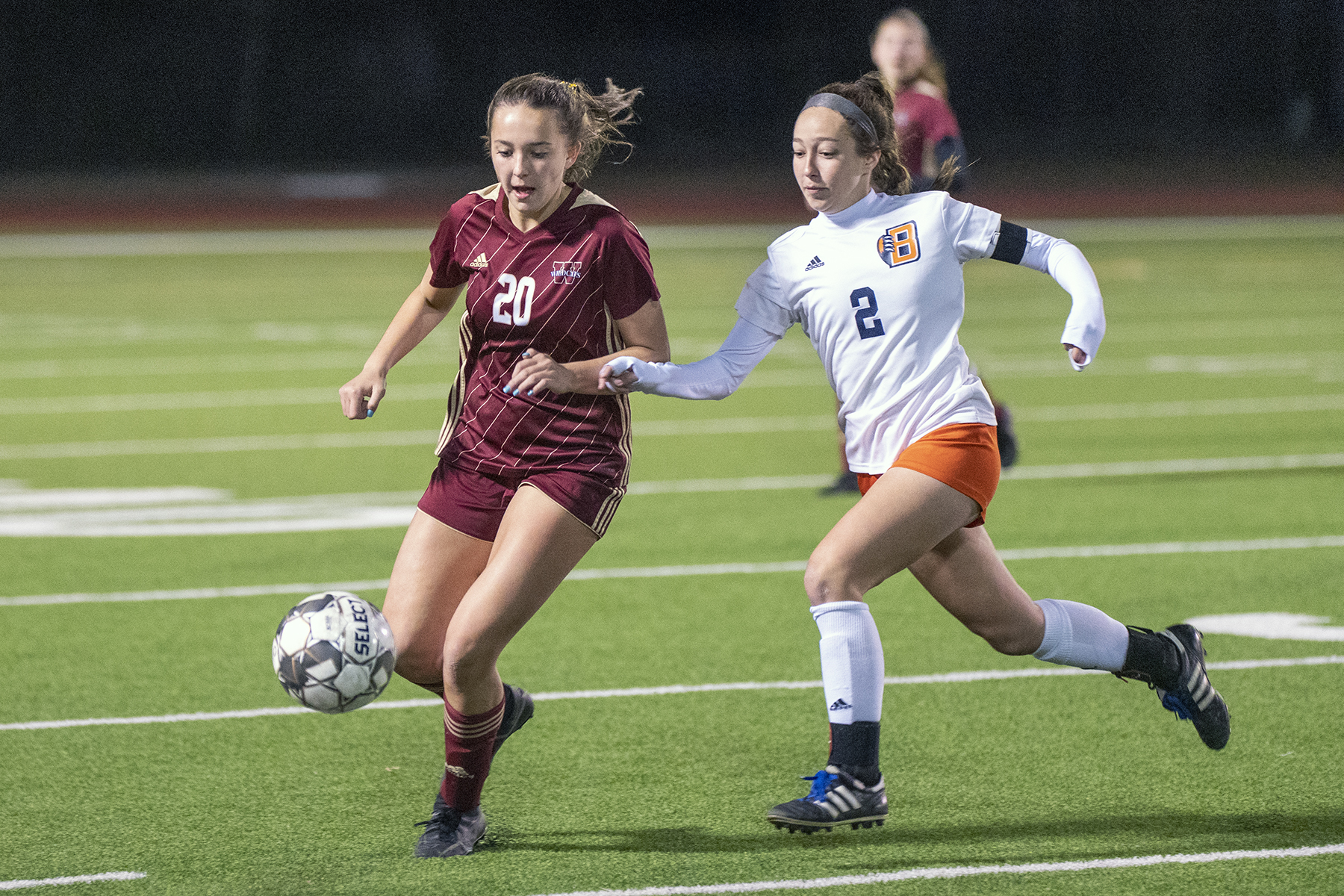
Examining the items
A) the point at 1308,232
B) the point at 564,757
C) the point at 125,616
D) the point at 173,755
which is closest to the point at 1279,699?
the point at 564,757

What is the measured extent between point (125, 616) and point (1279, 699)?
4758 mm

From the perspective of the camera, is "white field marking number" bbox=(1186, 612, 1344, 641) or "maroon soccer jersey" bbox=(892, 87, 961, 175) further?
"maroon soccer jersey" bbox=(892, 87, 961, 175)

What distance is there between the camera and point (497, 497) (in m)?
4.80

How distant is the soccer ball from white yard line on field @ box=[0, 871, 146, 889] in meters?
0.61

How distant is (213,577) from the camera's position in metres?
8.49

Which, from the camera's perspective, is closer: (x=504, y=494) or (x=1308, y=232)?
(x=504, y=494)

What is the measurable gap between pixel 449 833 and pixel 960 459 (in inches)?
66.4

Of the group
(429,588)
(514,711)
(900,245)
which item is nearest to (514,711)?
(514,711)

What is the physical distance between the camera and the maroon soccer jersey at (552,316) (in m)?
4.72

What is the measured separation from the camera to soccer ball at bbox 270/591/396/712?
454 cm

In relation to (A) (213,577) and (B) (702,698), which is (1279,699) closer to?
(B) (702,698)

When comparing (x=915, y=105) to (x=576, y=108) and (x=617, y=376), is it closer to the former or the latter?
(x=576, y=108)

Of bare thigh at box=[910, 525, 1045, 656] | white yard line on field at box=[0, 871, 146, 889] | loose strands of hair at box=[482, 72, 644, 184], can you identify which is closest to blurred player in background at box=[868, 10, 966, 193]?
loose strands of hair at box=[482, 72, 644, 184]

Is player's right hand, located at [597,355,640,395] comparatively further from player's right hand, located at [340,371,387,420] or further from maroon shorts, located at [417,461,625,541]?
player's right hand, located at [340,371,387,420]
